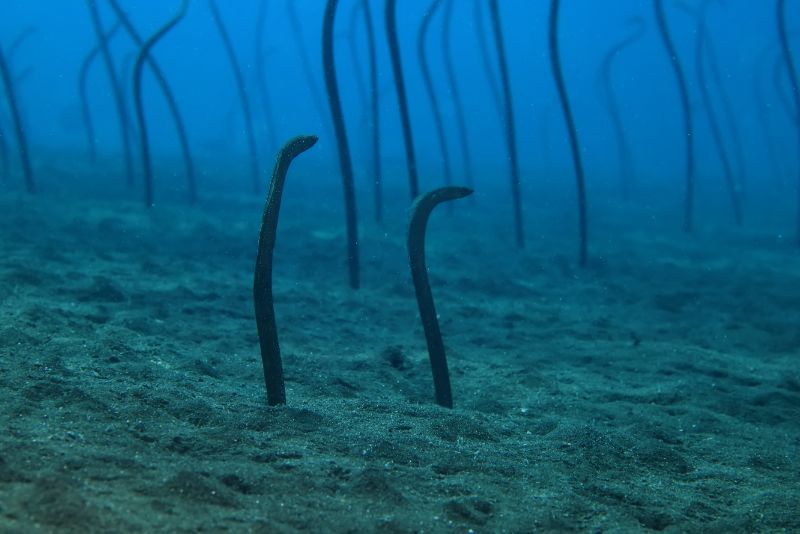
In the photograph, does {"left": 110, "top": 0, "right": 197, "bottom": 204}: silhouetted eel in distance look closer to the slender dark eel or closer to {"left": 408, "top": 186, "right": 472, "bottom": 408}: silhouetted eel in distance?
the slender dark eel

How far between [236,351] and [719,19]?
9694cm

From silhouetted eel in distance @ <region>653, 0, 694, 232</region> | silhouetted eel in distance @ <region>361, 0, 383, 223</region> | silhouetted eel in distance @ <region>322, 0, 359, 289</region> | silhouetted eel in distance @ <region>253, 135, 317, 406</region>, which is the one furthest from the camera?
silhouetted eel in distance @ <region>653, 0, 694, 232</region>

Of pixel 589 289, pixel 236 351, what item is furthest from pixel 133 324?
pixel 589 289

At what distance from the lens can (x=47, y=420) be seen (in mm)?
3016

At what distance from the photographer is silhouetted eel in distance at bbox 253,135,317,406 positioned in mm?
3668

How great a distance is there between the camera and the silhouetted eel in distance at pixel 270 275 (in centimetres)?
367

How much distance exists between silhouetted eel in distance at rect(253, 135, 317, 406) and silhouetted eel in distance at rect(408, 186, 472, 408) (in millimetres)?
922

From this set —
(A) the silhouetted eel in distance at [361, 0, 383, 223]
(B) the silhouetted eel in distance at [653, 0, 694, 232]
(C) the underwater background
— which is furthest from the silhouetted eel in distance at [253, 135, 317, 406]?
(B) the silhouetted eel in distance at [653, 0, 694, 232]

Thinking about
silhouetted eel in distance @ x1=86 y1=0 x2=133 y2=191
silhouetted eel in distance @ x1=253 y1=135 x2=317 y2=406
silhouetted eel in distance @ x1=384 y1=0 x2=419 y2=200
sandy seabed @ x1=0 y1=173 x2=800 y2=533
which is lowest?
sandy seabed @ x1=0 y1=173 x2=800 y2=533

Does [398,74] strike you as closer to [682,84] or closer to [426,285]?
[426,285]

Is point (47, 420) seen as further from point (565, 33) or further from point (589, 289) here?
point (565, 33)

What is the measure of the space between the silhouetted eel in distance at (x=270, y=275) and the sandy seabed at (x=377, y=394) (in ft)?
0.83

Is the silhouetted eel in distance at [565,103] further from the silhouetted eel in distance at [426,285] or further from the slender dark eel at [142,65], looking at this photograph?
the silhouetted eel in distance at [426,285]

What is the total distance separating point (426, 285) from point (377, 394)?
3.03 feet
